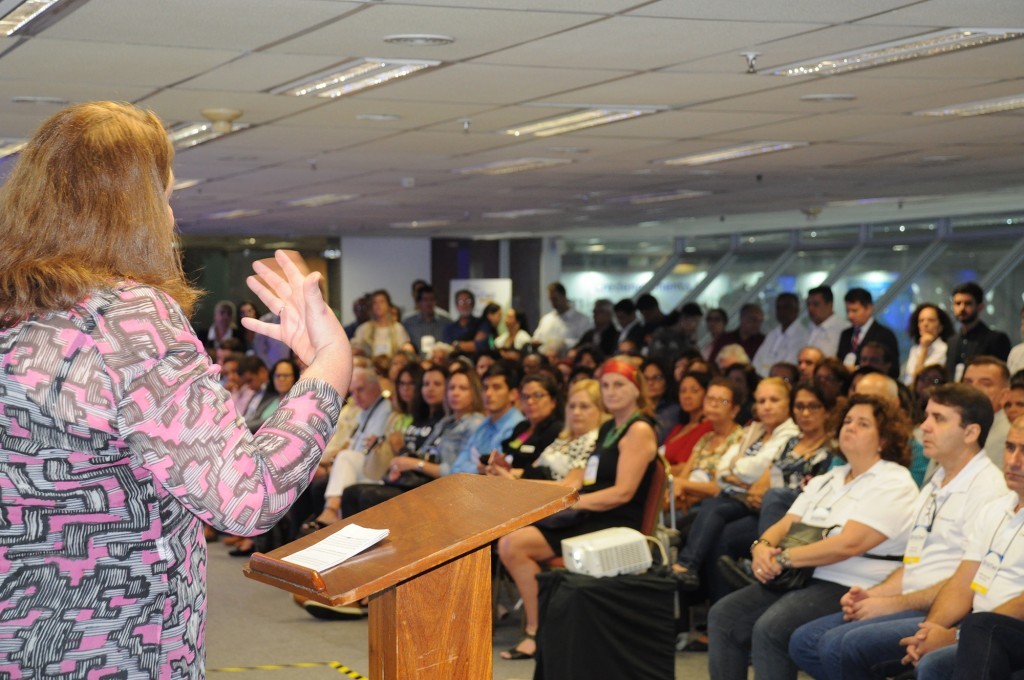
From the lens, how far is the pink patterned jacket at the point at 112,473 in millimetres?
1257

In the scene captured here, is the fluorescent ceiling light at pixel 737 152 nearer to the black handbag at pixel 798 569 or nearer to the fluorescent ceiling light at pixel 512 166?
the fluorescent ceiling light at pixel 512 166

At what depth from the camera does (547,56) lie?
5.18 meters

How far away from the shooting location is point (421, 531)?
1607 mm

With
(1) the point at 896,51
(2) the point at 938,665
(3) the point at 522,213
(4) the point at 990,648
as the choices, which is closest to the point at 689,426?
(1) the point at 896,51

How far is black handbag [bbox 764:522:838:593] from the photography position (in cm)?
429

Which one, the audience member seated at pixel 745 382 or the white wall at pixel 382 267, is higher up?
the white wall at pixel 382 267

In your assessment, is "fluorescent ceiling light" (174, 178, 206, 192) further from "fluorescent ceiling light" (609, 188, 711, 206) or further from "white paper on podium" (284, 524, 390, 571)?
"white paper on podium" (284, 524, 390, 571)

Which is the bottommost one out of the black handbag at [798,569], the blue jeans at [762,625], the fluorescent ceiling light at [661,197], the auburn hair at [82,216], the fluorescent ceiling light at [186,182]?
the blue jeans at [762,625]

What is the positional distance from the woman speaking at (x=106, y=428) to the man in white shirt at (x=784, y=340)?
11.0 metres

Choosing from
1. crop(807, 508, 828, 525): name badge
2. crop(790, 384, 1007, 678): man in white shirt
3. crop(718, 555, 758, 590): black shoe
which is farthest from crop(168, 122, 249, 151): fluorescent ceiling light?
crop(790, 384, 1007, 678): man in white shirt

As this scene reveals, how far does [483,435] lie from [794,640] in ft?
9.83

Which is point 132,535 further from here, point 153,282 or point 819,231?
point 819,231

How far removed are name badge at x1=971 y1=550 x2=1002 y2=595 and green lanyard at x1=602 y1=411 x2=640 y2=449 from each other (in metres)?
1.90

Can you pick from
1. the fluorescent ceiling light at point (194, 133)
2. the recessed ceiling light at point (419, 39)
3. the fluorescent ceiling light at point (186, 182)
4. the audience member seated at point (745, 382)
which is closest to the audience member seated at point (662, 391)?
the audience member seated at point (745, 382)
